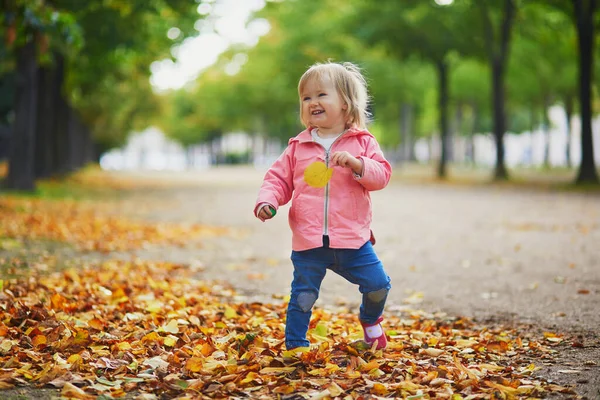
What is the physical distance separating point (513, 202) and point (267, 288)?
38.3ft

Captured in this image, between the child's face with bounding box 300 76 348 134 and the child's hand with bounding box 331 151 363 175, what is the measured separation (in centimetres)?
29

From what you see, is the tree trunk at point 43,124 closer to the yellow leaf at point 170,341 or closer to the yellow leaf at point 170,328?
the yellow leaf at point 170,328

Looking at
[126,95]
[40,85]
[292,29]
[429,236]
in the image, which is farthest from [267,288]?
[126,95]

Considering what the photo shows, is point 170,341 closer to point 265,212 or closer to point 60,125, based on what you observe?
point 265,212

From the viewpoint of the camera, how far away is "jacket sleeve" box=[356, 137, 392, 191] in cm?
383

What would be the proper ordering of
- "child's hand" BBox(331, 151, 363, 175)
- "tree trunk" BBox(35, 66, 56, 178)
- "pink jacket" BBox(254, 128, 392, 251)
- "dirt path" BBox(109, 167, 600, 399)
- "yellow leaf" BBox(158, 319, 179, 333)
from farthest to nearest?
"tree trunk" BBox(35, 66, 56, 178)
"dirt path" BBox(109, 167, 600, 399)
"yellow leaf" BBox(158, 319, 179, 333)
"pink jacket" BBox(254, 128, 392, 251)
"child's hand" BBox(331, 151, 363, 175)

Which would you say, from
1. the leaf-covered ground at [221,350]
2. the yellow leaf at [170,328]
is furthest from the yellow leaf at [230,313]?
the yellow leaf at [170,328]

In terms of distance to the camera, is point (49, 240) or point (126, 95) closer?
point (49, 240)

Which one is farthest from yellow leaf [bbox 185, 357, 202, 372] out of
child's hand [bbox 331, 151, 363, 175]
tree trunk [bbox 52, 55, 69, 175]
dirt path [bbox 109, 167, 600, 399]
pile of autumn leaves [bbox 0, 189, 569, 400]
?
tree trunk [bbox 52, 55, 69, 175]

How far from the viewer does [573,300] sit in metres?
5.66

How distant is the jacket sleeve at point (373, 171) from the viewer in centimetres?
383

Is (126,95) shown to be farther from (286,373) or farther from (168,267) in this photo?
(286,373)

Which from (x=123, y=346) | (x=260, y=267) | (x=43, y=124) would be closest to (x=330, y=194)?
(x=123, y=346)

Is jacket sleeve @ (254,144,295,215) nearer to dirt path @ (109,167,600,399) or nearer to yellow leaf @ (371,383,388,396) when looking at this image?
yellow leaf @ (371,383,388,396)
